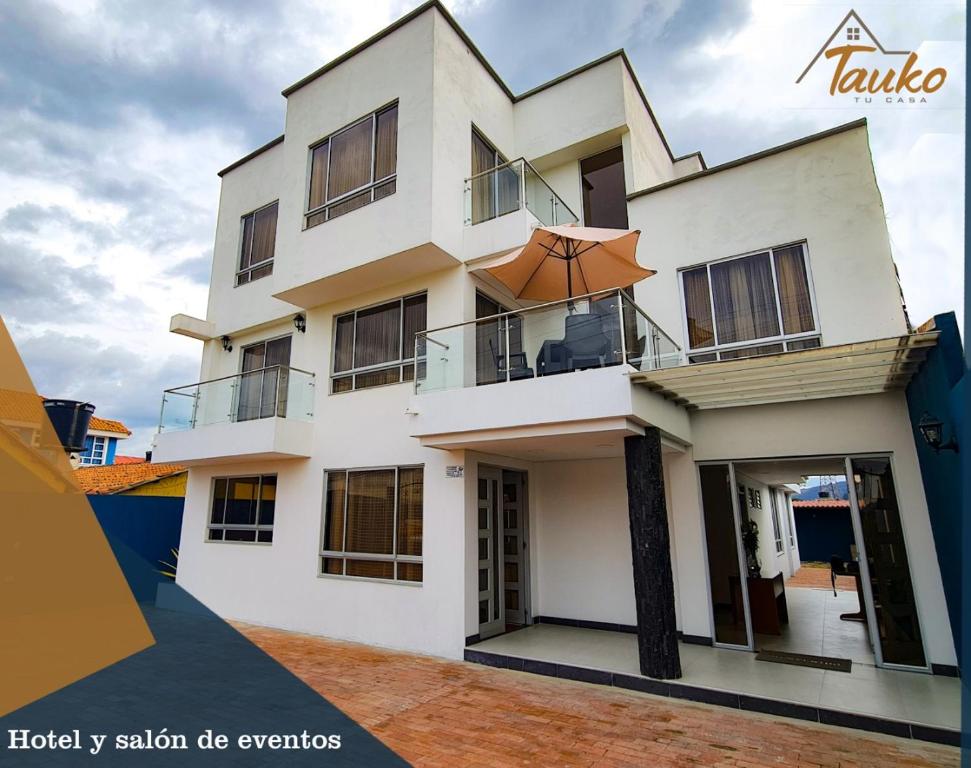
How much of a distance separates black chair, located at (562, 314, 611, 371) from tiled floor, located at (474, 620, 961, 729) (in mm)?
3591

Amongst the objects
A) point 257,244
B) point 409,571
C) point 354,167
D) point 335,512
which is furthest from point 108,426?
point 409,571

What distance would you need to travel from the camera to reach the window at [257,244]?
11.5 meters

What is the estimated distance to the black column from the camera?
18.8 feet

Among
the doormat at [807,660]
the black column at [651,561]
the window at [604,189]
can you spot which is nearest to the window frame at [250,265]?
the window at [604,189]

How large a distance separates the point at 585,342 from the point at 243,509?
25.6 feet

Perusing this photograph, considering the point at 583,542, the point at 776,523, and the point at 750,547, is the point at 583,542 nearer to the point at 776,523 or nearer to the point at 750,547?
the point at 750,547

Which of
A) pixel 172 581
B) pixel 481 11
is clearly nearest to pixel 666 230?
pixel 481 11

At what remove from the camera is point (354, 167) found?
9383 millimetres

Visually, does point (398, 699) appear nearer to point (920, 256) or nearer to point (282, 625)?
point (282, 625)

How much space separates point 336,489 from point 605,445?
4.69 metres

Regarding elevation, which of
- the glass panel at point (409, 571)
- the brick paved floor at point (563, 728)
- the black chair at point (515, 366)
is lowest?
the brick paved floor at point (563, 728)

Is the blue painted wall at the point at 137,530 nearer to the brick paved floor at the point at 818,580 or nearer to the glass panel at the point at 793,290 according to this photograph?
the glass panel at the point at 793,290

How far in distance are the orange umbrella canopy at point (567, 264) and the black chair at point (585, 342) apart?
1.19 metres

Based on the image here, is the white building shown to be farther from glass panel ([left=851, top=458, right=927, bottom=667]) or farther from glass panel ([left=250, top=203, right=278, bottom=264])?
glass panel ([left=250, top=203, right=278, bottom=264])
